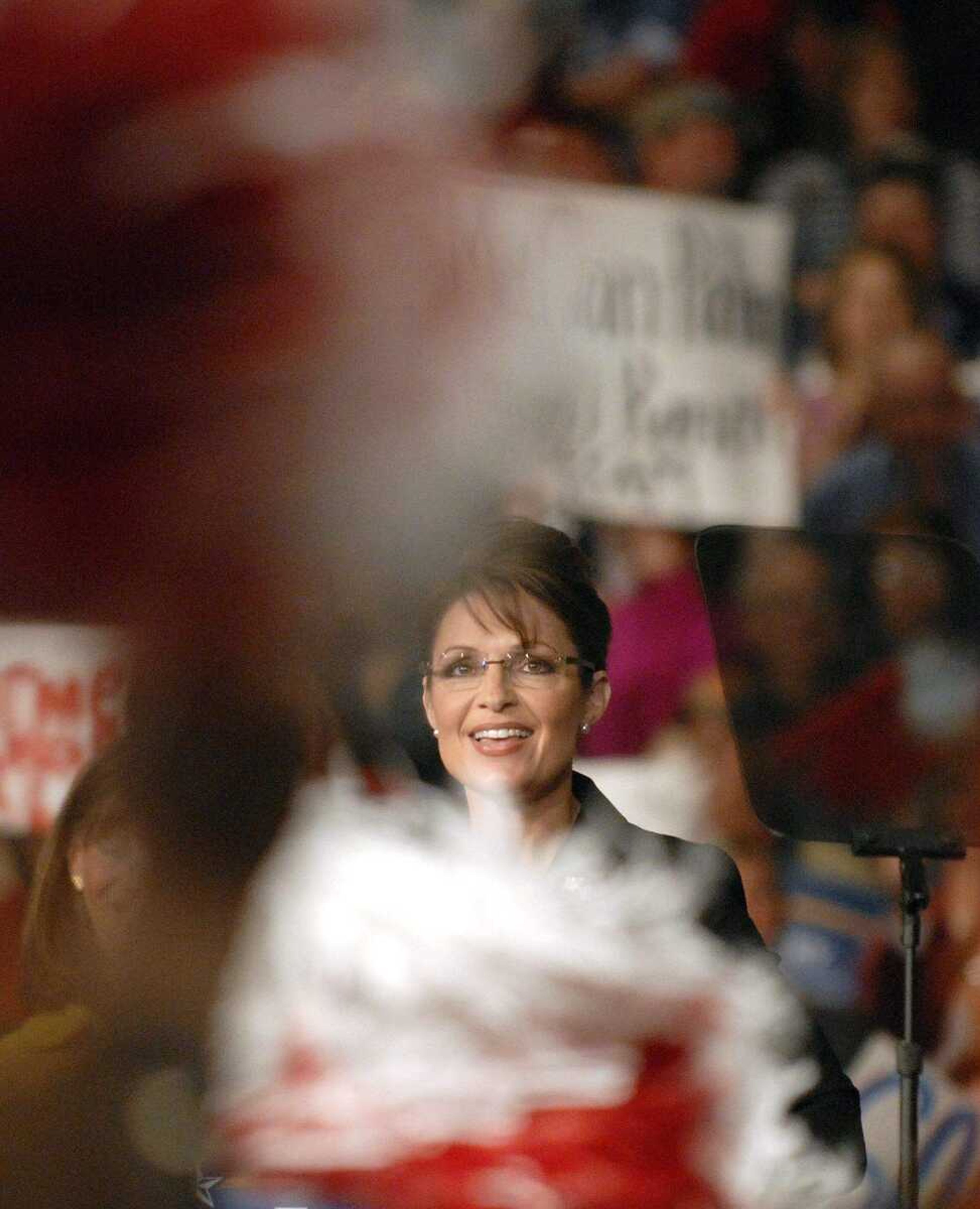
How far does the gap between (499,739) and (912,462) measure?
73 cm

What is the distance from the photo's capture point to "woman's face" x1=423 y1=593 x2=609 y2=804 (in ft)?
2.05

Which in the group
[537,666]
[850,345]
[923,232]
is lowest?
[537,666]

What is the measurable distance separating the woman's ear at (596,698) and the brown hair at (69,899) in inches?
15.0

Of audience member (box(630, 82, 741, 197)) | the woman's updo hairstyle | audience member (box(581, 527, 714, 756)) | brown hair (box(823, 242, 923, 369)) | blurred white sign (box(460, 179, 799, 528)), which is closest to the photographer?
blurred white sign (box(460, 179, 799, 528))

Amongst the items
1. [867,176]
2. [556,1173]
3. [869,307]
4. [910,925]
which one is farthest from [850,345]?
[556,1173]

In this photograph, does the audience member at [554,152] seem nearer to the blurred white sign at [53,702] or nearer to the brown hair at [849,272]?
the blurred white sign at [53,702]

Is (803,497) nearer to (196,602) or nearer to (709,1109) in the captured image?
(709,1109)

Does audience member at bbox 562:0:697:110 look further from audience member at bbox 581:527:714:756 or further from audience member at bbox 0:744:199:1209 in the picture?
audience member at bbox 0:744:199:1209

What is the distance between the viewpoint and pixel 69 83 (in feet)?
0.53

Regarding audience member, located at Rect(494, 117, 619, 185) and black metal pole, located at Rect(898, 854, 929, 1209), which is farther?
black metal pole, located at Rect(898, 854, 929, 1209)

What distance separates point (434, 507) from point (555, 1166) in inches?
5.3

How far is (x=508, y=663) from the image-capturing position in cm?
64

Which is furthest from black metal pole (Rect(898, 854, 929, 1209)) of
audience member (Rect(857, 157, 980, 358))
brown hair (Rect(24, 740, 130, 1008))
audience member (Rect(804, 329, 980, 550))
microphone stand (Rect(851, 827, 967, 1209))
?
audience member (Rect(857, 157, 980, 358))

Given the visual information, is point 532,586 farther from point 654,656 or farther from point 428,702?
point 654,656
